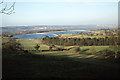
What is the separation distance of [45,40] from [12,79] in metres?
38.2

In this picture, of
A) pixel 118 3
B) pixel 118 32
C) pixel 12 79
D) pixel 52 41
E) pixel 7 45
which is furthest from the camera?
pixel 52 41

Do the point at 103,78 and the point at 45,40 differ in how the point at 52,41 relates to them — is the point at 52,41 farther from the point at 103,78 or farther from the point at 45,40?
the point at 103,78

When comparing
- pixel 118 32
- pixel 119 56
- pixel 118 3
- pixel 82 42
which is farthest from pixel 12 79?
pixel 82 42

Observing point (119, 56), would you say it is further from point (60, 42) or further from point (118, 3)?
point (60, 42)

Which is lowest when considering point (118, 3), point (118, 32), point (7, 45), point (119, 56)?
point (119, 56)

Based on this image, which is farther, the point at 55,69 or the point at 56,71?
the point at 55,69

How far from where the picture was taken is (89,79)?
15.8 feet

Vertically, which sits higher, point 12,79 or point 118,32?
point 118,32

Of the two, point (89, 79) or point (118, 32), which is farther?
point (118, 32)

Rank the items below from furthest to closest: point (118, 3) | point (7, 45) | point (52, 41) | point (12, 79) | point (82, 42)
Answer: point (52, 41), point (82, 42), point (7, 45), point (118, 3), point (12, 79)

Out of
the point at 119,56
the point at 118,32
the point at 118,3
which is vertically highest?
the point at 118,3

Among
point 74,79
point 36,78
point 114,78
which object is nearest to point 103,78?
point 114,78

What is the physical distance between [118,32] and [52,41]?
99.1ft

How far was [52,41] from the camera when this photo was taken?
42.0 metres
